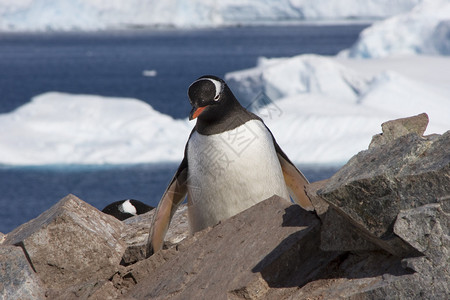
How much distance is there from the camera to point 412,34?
3516 cm

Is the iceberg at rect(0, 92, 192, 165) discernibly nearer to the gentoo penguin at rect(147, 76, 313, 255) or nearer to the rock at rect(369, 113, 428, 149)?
the gentoo penguin at rect(147, 76, 313, 255)

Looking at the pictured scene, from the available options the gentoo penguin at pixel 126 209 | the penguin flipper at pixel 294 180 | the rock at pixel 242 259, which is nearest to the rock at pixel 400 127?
the rock at pixel 242 259

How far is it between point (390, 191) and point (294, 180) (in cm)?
242

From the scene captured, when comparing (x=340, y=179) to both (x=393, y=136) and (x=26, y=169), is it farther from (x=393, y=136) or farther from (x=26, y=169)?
(x=26, y=169)

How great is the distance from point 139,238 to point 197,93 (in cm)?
115

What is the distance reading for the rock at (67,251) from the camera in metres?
4.46

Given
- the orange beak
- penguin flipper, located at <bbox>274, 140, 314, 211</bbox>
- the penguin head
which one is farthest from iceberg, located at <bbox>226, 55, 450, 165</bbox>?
the orange beak

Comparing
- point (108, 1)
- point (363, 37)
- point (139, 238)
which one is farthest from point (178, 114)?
point (108, 1)

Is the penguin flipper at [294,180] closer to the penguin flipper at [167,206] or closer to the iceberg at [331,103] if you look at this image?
the penguin flipper at [167,206]

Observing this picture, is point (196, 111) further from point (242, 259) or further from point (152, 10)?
point (152, 10)

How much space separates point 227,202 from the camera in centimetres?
492

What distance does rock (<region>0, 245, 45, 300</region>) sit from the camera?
3.91 meters

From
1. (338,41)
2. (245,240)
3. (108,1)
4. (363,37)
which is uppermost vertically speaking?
(245,240)

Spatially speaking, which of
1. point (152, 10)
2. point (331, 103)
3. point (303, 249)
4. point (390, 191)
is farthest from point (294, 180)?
point (152, 10)
